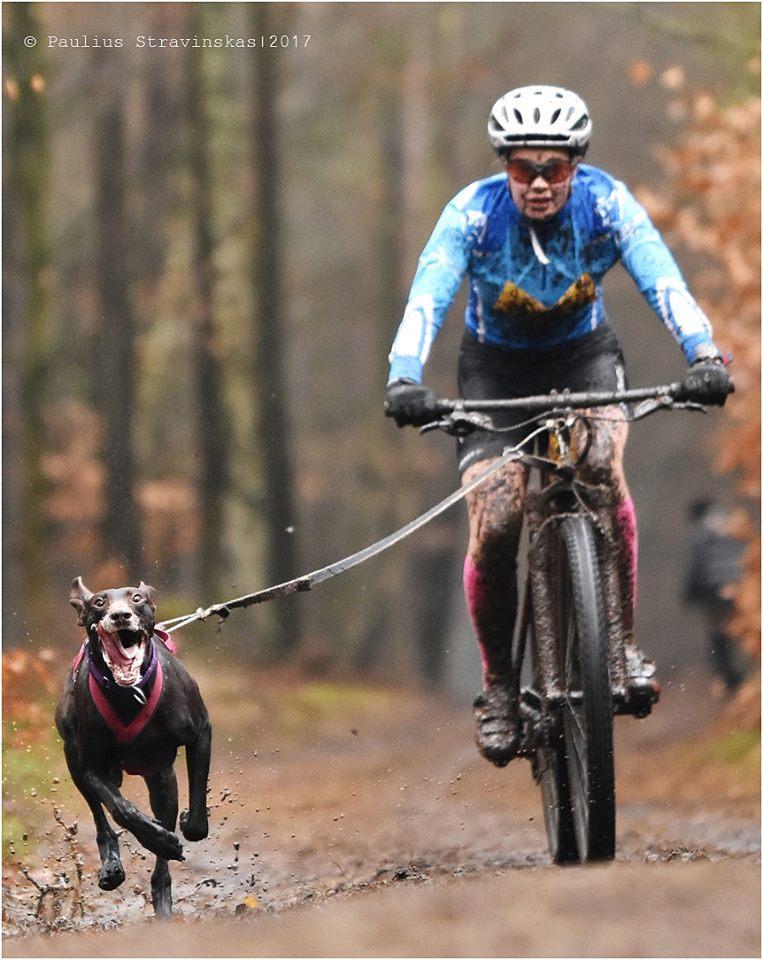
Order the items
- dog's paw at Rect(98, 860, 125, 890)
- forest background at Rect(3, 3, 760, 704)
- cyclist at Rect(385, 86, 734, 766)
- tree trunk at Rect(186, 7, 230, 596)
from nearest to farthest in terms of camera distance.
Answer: dog's paw at Rect(98, 860, 125, 890), cyclist at Rect(385, 86, 734, 766), forest background at Rect(3, 3, 760, 704), tree trunk at Rect(186, 7, 230, 596)

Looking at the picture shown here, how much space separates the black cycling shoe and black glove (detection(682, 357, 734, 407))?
1.65 metres

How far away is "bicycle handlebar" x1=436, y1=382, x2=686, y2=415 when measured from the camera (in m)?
6.77

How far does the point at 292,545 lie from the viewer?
23.7 metres

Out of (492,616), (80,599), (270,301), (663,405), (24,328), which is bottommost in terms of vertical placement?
(492,616)

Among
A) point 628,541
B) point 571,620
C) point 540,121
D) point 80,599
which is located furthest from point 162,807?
point 540,121

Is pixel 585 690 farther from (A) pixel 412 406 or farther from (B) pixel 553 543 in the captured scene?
(A) pixel 412 406

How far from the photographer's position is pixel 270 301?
2336cm

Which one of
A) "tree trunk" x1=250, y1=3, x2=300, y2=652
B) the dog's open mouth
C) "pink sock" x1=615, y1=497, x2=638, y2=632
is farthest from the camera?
"tree trunk" x1=250, y1=3, x2=300, y2=652

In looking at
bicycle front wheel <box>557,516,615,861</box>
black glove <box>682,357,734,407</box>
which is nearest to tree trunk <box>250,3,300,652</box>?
bicycle front wheel <box>557,516,615,861</box>

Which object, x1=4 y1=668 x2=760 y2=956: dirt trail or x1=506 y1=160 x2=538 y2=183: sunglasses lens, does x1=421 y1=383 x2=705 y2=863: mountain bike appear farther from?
x1=506 y1=160 x2=538 y2=183: sunglasses lens

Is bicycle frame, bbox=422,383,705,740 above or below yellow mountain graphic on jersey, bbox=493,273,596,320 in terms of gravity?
below

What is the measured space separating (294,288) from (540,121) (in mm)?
27182

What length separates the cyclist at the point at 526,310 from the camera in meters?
7.23

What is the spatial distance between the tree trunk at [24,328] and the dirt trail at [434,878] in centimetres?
276
